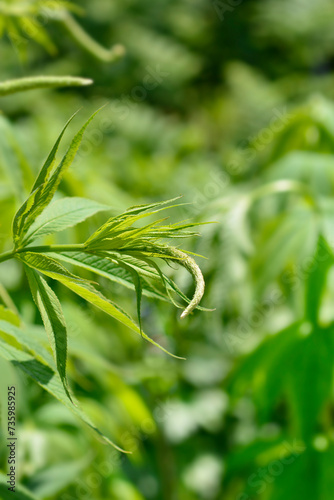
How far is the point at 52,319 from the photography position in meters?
0.33

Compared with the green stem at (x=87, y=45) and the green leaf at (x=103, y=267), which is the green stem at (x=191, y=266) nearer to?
the green leaf at (x=103, y=267)

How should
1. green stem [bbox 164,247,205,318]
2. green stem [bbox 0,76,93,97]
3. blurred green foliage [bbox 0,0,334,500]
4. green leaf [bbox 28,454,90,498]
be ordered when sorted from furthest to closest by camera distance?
blurred green foliage [bbox 0,0,334,500] → green leaf [bbox 28,454,90,498] → green stem [bbox 0,76,93,97] → green stem [bbox 164,247,205,318]

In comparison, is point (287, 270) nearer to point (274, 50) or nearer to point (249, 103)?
point (249, 103)

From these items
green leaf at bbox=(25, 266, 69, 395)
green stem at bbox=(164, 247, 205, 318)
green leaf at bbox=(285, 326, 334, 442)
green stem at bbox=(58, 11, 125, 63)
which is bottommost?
green leaf at bbox=(285, 326, 334, 442)

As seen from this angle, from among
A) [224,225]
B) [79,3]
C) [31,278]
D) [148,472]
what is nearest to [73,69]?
[79,3]

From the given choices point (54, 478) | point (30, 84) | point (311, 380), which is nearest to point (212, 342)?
point (311, 380)

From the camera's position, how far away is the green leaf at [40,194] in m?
0.32

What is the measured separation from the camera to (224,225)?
874 mm

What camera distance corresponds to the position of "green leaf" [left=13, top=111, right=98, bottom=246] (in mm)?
323

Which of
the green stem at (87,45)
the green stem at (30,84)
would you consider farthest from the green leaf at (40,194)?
the green stem at (87,45)

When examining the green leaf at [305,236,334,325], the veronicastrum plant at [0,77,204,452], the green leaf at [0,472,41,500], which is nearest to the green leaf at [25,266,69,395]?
the veronicastrum plant at [0,77,204,452]

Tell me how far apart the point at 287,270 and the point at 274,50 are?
21.6ft

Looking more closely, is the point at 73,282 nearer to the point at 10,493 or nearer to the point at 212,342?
the point at 10,493

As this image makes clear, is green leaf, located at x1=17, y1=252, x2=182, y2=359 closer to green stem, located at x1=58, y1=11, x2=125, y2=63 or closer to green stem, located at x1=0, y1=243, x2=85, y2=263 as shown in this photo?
green stem, located at x1=0, y1=243, x2=85, y2=263
